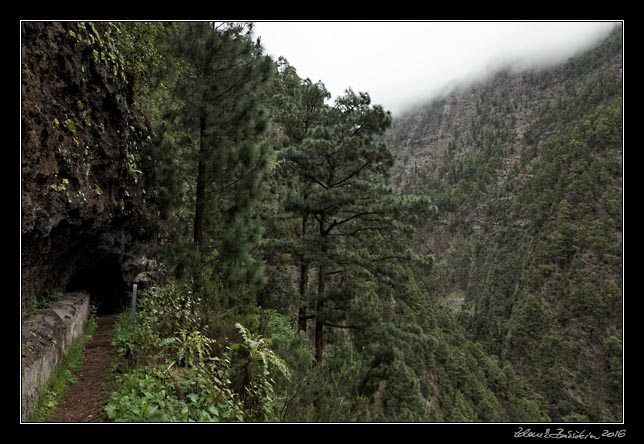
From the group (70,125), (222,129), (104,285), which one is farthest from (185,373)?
(222,129)

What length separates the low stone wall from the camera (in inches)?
136

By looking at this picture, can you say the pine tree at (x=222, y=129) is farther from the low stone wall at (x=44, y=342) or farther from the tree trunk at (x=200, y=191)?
the low stone wall at (x=44, y=342)

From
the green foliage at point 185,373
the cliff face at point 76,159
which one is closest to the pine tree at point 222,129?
the cliff face at point 76,159

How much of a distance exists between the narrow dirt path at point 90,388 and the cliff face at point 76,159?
1.20m

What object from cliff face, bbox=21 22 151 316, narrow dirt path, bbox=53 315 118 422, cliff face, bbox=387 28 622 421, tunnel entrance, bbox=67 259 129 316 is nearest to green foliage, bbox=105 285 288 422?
narrow dirt path, bbox=53 315 118 422

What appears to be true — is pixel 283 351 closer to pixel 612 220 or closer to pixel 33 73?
pixel 33 73

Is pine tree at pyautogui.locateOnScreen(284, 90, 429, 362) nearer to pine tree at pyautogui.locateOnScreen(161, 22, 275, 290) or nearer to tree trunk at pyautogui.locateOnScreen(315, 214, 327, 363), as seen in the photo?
tree trunk at pyautogui.locateOnScreen(315, 214, 327, 363)

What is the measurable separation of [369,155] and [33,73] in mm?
7567

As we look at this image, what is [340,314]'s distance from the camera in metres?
9.95

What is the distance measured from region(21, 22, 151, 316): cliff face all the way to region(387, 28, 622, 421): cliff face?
55.5 meters

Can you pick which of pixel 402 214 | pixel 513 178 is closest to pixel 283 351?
pixel 402 214

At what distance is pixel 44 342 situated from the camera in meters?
4.02

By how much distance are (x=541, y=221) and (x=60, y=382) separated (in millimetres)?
127329

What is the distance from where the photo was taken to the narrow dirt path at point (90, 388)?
3.70m
